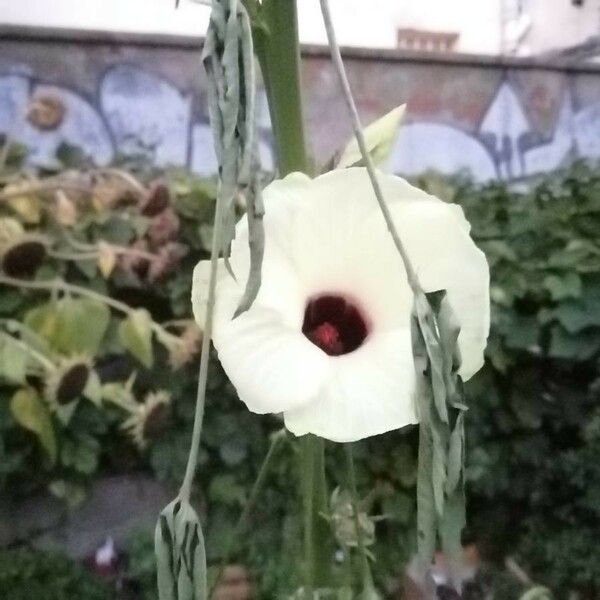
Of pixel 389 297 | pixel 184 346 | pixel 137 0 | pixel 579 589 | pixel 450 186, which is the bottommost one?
pixel 579 589

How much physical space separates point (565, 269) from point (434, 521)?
0.91 meters

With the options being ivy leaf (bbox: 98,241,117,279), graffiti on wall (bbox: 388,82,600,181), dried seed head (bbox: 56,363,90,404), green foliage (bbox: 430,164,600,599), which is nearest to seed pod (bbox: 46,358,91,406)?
dried seed head (bbox: 56,363,90,404)

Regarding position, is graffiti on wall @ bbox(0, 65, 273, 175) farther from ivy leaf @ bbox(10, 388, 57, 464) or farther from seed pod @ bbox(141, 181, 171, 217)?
ivy leaf @ bbox(10, 388, 57, 464)

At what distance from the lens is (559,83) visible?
5.81 ft

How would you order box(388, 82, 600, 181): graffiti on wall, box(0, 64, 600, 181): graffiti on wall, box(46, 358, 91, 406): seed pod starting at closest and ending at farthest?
box(46, 358, 91, 406): seed pod
box(0, 64, 600, 181): graffiti on wall
box(388, 82, 600, 181): graffiti on wall

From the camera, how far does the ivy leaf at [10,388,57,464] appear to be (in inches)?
34.0

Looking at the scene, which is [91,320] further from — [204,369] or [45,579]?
[204,369]

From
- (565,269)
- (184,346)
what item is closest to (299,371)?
(184,346)

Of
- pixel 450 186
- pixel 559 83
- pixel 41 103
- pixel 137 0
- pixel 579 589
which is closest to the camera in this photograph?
pixel 579 589

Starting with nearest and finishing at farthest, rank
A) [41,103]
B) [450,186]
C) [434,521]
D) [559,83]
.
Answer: [434,521]
[450,186]
[41,103]
[559,83]

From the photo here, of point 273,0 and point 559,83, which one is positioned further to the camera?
point 559,83

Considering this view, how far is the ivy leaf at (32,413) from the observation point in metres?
0.86

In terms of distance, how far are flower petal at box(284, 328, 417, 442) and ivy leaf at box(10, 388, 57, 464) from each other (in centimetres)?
71

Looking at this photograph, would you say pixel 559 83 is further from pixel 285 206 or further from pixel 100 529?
pixel 285 206
